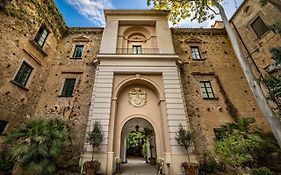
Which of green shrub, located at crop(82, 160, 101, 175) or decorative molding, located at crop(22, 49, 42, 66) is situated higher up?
decorative molding, located at crop(22, 49, 42, 66)

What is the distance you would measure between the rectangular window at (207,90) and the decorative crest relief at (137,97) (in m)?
4.64

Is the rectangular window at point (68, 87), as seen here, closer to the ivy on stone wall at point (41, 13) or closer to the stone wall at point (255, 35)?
the ivy on stone wall at point (41, 13)

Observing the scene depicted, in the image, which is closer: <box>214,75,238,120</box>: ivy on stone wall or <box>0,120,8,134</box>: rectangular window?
<box>0,120,8,134</box>: rectangular window

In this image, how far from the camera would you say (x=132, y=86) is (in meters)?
10.8

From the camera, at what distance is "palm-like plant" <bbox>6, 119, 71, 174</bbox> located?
6012 mm

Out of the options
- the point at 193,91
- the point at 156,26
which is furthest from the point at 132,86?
the point at 156,26

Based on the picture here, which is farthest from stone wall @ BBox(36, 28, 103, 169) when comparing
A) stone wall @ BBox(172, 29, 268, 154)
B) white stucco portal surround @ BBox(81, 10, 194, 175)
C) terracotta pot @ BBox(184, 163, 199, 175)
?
stone wall @ BBox(172, 29, 268, 154)

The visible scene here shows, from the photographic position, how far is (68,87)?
10852 mm

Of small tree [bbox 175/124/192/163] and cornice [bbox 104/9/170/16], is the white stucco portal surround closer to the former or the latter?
small tree [bbox 175/124/192/163]

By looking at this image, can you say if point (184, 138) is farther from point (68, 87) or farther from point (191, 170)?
point (68, 87)

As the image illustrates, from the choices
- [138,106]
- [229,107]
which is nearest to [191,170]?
[138,106]

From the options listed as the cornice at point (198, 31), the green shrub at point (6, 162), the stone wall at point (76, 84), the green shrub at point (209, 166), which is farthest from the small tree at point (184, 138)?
the cornice at point (198, 31)

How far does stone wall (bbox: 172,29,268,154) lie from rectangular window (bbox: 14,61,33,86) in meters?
10.9

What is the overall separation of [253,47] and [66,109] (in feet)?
49.1
